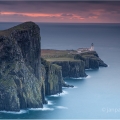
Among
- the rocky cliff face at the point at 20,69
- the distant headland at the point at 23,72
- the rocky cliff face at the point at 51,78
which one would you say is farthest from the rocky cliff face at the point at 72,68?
the rocky cliff face at the point at 20,69

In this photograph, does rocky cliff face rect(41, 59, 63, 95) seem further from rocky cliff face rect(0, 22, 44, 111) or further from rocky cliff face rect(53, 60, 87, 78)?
rocky cliff face rect(53, 60, 87, 78)

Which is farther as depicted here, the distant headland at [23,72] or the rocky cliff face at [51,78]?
the rocky cliff face at [51,78]

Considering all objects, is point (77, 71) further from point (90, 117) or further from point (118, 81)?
point (90, 117)

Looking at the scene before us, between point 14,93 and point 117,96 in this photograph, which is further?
point 117,96

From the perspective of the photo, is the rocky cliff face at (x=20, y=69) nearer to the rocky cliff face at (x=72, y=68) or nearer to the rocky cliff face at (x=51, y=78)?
the rocky cliff face at (x=51, y=78)

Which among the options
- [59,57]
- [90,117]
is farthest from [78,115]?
[59,57]

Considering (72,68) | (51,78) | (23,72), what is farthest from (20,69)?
(72,68)
